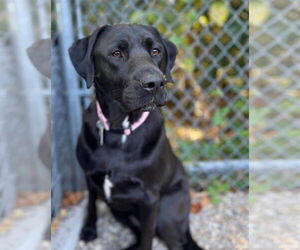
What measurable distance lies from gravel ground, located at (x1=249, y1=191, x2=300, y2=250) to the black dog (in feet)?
1.17

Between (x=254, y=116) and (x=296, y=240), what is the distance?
2.58 ft

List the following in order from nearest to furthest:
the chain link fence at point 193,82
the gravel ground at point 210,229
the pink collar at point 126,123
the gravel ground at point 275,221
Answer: the pink collar at point 126,123, the gravel ground at point 275,221, the gravel ground at point 210,229, the chain link fence at point 193,82

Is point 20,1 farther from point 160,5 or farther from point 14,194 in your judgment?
point 160,5

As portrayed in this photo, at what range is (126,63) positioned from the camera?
1549 mm

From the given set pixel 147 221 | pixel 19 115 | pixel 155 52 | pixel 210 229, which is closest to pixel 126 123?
pixel 155 52

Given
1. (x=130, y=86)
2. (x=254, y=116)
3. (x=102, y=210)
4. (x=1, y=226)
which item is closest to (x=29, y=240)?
(x=1, y=226)

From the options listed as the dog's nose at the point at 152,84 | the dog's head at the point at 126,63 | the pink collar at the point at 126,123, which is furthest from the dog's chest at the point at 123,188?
the dog's nose at the point at 152,84

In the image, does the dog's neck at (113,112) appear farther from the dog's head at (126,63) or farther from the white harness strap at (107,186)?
the white harness strap at (107,186)

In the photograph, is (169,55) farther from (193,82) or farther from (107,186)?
(193,82)

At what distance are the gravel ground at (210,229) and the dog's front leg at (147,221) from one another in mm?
253

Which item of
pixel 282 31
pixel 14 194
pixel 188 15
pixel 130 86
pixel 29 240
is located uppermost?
pixel 188 15

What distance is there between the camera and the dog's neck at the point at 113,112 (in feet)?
5.57

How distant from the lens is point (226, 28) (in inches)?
92.8

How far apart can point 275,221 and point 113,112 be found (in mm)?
1081
